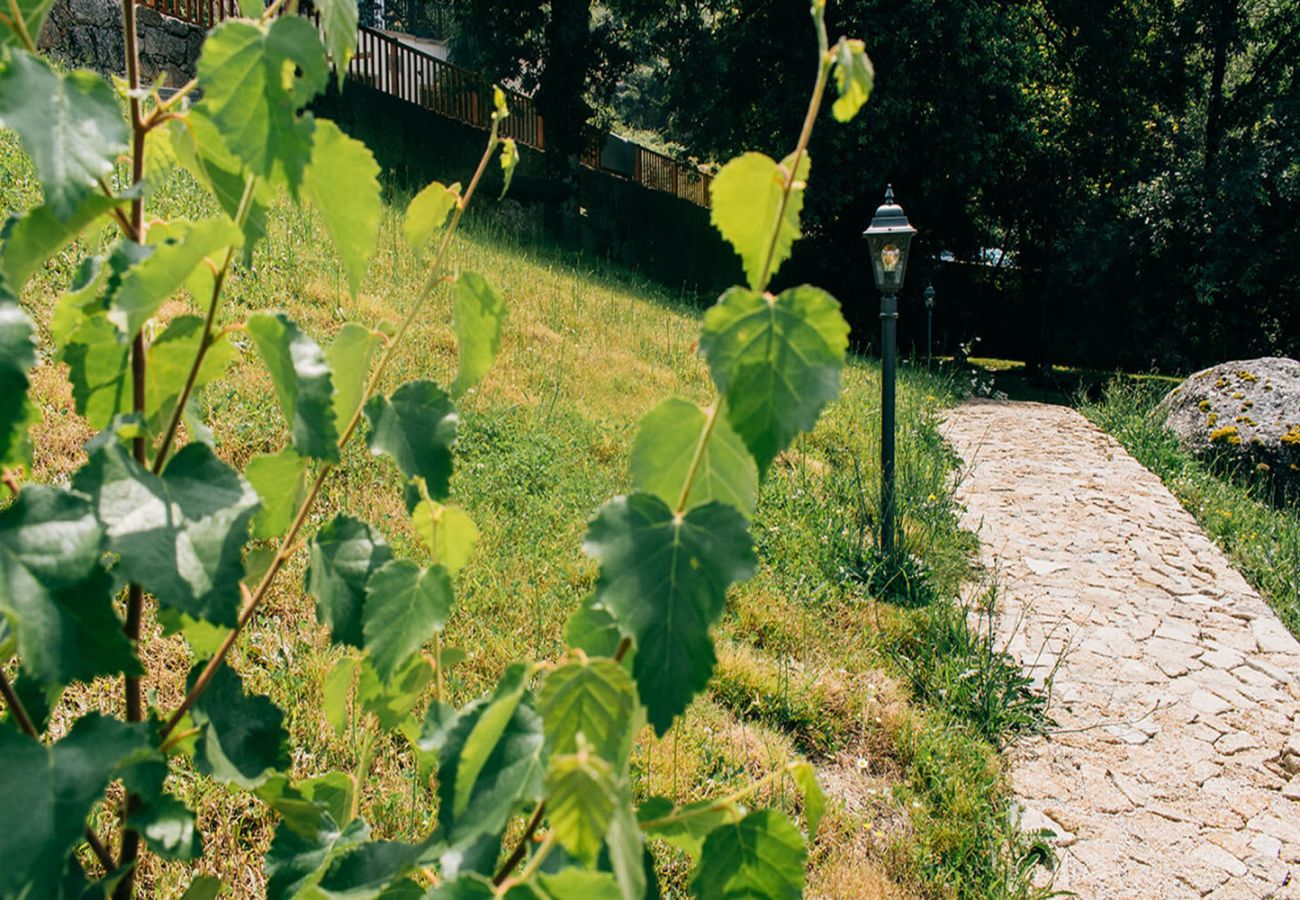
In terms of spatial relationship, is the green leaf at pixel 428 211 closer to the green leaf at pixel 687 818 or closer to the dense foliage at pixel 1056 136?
the green leaf at pixel 687 818

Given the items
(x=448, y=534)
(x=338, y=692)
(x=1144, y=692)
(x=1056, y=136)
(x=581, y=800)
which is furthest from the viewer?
(x=1056, y=136)

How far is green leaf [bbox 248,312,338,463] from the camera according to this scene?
63 cm

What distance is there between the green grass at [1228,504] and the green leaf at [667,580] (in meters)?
6.31

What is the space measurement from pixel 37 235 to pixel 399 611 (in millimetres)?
375

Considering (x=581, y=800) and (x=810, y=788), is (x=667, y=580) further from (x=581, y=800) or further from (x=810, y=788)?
(x=810, y=788)

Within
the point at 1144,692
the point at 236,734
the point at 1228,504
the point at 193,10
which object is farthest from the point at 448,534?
the point at 193,10

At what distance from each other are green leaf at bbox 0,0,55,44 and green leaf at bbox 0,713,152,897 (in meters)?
0.45

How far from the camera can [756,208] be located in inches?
25.9

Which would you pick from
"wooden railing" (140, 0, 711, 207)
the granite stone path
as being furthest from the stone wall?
the granite stone path

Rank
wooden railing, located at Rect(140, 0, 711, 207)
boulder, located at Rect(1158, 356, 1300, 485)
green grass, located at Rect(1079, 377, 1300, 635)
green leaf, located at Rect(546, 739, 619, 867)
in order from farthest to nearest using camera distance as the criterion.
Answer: wooden railing, located at Rect(140, 0, 711, 207), boulder, located at Rect(1158, 356, 1300, 485), green grass, located at Rect(1079, 377, 1300, 635), green leaf, located at Rect(546, 739, 619, 867)

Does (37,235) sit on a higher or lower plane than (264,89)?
lower

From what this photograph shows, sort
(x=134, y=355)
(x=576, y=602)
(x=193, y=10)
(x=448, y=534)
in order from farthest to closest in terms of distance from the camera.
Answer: (x=193, y=10)
(x=576, y=602)
(x=448, y=534)
(x=134, y=355)

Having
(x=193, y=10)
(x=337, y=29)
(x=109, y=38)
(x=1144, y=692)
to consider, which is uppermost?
(x=193, y=10)

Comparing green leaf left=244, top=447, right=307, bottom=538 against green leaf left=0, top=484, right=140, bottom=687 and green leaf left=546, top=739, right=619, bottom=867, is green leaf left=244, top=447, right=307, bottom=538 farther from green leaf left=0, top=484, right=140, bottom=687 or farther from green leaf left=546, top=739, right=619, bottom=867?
green leaf left=546, top=739, right=619, bottom=867
